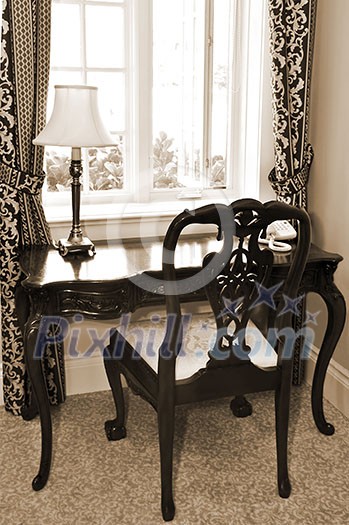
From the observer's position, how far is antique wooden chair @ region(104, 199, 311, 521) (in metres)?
1.92

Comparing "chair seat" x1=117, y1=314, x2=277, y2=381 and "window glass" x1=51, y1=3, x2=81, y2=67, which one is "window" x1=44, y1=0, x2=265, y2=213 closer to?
"window glass" x1=51, y1=3, x2=81, y2=67

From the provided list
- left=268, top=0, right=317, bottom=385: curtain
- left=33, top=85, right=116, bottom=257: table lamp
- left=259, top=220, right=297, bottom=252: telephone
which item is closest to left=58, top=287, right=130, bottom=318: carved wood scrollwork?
left=33, top=85, right=116, bottom=257: table lamp

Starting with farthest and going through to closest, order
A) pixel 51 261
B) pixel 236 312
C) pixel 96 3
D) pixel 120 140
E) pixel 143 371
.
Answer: pixel 120 140
pixel 96 3
pixel 51 261
pixel 143 371
pixel 236 312

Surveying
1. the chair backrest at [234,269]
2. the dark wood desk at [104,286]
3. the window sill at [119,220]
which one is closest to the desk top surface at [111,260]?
the dark wood desk at [104,286]

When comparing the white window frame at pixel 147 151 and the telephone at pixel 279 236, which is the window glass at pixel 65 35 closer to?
the white window frame at pixel 147 151

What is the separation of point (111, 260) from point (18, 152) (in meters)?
0.55

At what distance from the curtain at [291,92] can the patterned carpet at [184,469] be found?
987mm

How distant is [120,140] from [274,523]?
1750 millimetres

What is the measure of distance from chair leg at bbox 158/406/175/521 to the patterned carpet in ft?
0.14

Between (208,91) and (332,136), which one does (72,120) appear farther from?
(332,136)

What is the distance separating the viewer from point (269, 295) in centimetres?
216

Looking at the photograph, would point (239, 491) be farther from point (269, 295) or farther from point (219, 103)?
point (219, 103)

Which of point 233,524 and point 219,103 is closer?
point 233,524

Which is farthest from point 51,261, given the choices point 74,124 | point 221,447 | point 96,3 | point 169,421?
point 96,3
